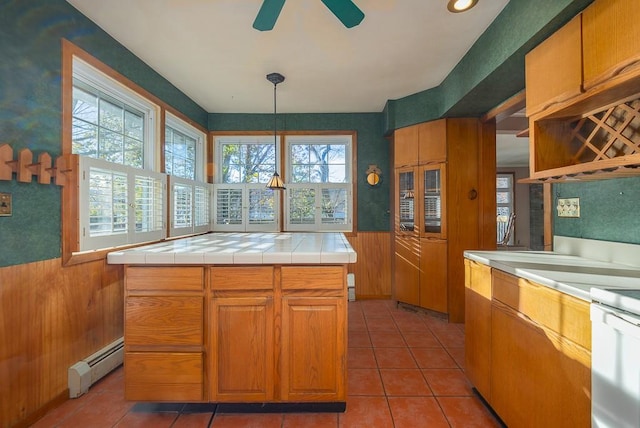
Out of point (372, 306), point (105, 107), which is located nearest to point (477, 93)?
point (372, 306)

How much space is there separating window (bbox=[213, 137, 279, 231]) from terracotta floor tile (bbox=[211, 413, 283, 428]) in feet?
8.04

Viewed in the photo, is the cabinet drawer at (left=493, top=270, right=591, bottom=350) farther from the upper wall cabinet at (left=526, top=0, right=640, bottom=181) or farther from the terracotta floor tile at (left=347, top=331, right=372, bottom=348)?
the terracotta floor tile at (left=347, top=331, right=372, bottom=348)

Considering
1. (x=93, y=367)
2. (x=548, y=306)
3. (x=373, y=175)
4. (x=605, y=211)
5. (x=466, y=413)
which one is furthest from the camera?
(x=373, y=175)

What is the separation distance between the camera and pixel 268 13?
5.08 ft

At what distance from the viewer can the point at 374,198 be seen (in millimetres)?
3865

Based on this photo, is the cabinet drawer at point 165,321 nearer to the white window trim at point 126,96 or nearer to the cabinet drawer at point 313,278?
the cabinet drawer at point 313,278

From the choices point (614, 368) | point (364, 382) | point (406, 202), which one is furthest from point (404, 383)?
point (406, 202)

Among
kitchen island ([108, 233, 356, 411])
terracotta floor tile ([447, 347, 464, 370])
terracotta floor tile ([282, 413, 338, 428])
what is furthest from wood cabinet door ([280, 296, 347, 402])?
terracotta floor tile ([447, 347, 464, 370])

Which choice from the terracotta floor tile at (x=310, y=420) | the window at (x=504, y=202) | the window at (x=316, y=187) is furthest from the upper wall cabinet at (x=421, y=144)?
the window at (x=504, y=202)

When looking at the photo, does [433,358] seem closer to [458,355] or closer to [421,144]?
[458,355]

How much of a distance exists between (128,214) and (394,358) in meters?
2.42

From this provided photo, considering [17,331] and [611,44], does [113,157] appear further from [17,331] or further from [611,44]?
[611,44]

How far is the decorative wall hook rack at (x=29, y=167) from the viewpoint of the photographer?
4.68 ft

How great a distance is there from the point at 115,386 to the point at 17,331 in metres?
0.73
